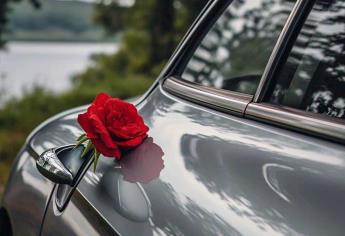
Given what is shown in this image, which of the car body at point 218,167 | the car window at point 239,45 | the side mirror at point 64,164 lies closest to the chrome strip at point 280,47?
the car body at point 218,167

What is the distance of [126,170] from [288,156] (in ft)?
1.91

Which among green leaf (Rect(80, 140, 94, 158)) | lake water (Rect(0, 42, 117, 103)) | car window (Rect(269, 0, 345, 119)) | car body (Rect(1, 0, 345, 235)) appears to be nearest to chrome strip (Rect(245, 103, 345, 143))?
car body (Rect(1, 0, 345, 235))

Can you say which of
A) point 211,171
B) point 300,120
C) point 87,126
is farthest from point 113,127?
point 300,120

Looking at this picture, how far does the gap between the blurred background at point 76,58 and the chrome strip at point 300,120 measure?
16.2ft

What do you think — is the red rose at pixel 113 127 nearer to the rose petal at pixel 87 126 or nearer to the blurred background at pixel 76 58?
the rose petal at pixel 87 126

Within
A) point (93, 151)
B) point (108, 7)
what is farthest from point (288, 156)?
point (108, 7)

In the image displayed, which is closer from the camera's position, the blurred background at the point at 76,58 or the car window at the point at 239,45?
the car window at the point at 239,45

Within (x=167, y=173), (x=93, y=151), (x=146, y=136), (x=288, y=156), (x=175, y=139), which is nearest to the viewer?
(x=288, y=156)

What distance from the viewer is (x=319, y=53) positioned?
1.91m

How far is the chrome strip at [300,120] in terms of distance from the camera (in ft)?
4.14

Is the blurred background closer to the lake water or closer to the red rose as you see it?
the lake water

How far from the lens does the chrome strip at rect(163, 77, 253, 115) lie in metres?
1.66

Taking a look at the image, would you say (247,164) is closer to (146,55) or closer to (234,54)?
(234,54)

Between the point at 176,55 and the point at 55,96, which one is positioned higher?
the point at 176,55
